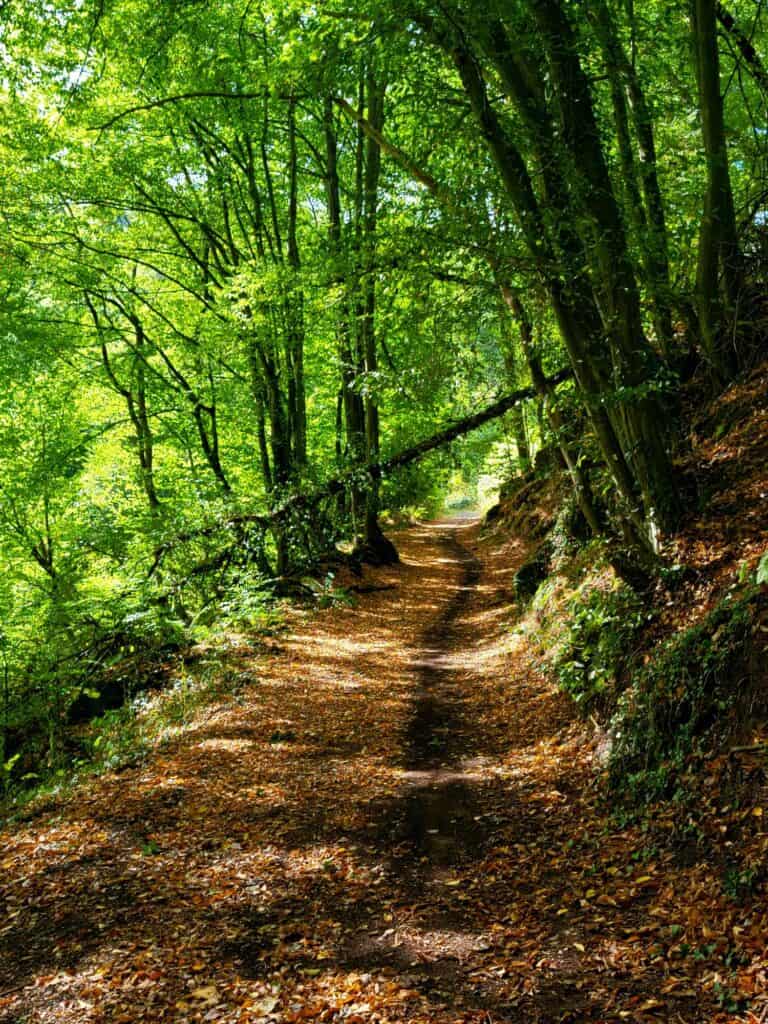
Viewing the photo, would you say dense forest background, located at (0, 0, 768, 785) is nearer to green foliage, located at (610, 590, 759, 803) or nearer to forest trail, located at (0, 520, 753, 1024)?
green foliage, located at (610, 590, 759, 803)

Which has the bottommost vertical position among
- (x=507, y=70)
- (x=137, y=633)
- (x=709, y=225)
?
(x=137, y=633)

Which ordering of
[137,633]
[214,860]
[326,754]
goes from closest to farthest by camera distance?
[214,860], [326,754], [137,633]

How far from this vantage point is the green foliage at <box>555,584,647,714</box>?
5824 millimetres

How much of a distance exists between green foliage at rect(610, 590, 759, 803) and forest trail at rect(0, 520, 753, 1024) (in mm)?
405

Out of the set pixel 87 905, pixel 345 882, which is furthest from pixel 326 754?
pixel 87 905

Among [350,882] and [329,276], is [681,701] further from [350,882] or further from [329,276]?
[329,276]

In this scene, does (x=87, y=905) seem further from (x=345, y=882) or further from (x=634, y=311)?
(x=634, y=311)

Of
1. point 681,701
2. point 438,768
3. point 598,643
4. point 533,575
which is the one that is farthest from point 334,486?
point 681,701

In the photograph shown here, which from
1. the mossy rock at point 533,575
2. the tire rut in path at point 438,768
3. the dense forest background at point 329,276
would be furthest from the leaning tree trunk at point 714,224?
the tire rut in path at point 438,768

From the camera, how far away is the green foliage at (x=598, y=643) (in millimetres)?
5824

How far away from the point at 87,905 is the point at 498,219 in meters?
5.96

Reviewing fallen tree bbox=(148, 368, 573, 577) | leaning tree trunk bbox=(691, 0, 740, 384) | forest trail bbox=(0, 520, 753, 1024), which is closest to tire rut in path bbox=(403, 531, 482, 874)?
forest trail bbox=(0, 520, 753, 1024)

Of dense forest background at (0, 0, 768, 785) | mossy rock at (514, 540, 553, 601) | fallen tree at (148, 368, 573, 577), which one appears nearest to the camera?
dense forest background at (0, 0, 768, 785)

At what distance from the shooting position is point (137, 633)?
8773 millimetres
